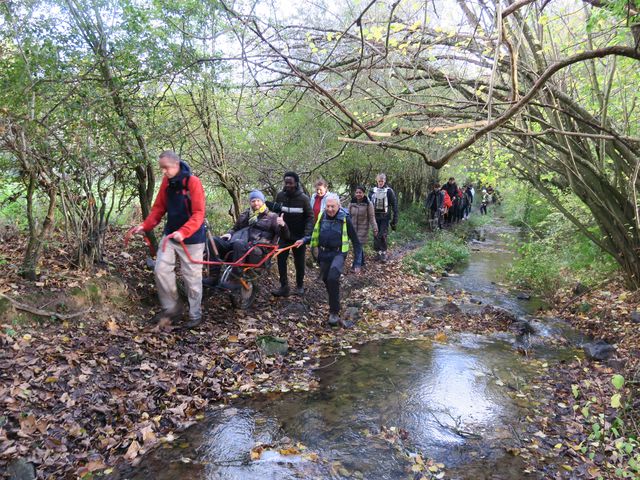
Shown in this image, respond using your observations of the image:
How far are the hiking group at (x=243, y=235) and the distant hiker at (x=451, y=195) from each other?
12555 mm

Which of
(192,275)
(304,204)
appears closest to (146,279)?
(192,275)

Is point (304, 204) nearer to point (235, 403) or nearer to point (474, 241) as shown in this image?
point (235, 403)

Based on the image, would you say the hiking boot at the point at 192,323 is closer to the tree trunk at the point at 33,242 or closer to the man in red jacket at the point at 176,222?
the man in red jacket at the point at 176,222

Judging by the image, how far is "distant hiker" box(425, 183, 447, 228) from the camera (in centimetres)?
1827

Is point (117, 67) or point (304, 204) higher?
point (117, 67)

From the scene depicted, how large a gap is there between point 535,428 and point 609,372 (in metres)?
2.01

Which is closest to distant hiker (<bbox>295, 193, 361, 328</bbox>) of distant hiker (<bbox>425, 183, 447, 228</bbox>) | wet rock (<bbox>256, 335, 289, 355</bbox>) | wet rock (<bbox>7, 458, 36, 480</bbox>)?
wet rock (<bbox>256, 335, 289, 355</bbox>)

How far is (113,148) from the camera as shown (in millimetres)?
5992

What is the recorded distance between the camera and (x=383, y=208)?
11.9 metres

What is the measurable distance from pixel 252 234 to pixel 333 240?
1.29m

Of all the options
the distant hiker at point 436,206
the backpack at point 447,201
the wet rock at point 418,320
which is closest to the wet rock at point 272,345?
the wet rock at point 418,320

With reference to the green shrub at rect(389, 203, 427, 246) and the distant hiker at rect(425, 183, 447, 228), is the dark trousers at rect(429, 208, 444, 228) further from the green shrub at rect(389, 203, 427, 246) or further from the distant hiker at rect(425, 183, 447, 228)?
the green shrub at rect(389, 203, 427, 246)

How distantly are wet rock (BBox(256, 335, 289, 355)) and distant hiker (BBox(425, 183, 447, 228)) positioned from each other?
13.5 metres

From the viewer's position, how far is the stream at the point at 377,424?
362 cm
